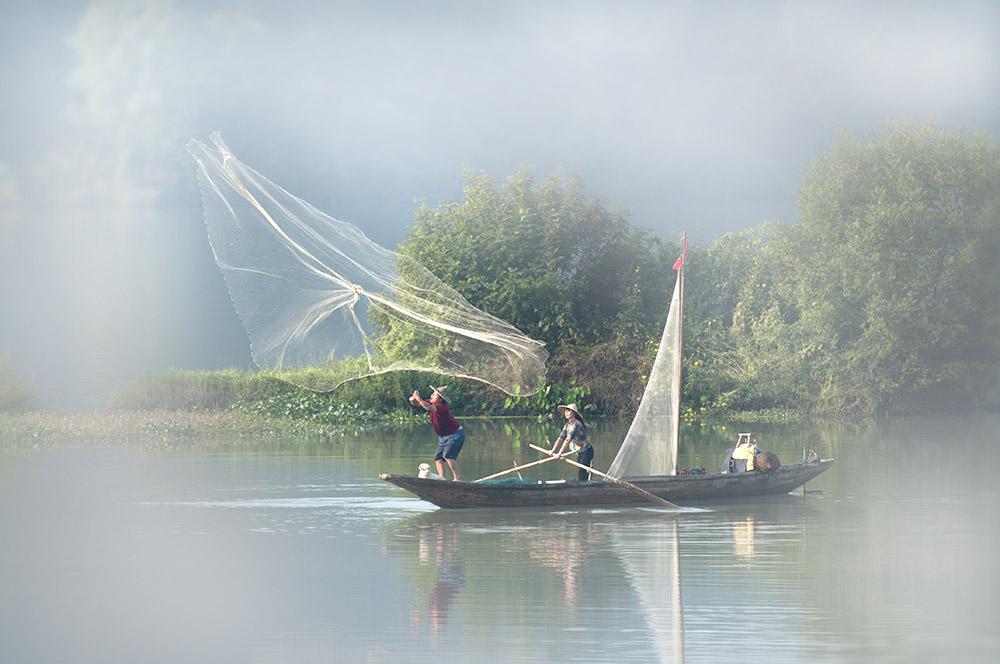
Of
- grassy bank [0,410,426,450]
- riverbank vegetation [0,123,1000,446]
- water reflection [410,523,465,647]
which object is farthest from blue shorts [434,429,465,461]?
riverbank vegetation [0,123,1000,446]

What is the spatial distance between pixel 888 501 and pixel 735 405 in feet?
75.0

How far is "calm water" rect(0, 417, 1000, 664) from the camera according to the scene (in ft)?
32.9

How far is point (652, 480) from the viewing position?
17.8 meters

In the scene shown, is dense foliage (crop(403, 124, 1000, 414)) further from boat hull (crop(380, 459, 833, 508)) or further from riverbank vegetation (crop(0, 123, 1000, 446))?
boat hull (crop(380, 459, 833, 508))

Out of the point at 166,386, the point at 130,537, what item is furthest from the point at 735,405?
the point at 130,537

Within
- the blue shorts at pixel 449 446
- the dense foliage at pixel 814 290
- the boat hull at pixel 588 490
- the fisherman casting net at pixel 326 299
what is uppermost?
the dense foliage at pixel 814 290

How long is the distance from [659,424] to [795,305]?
2589 centimetres

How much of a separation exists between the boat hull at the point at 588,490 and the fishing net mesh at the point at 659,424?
41 cm

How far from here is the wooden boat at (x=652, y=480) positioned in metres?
17.3

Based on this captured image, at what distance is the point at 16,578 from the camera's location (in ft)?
42.5

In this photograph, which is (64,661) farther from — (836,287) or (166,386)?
(836,287)

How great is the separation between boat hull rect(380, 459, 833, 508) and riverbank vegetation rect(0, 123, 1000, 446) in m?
20.0

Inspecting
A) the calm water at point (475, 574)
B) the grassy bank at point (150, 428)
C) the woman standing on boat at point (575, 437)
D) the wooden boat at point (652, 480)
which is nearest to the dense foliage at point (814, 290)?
the grassy bank at point (150, 428)

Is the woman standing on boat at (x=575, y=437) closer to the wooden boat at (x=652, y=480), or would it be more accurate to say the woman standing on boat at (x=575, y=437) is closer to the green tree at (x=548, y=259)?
the wooden boat at (x=652, y=480)
